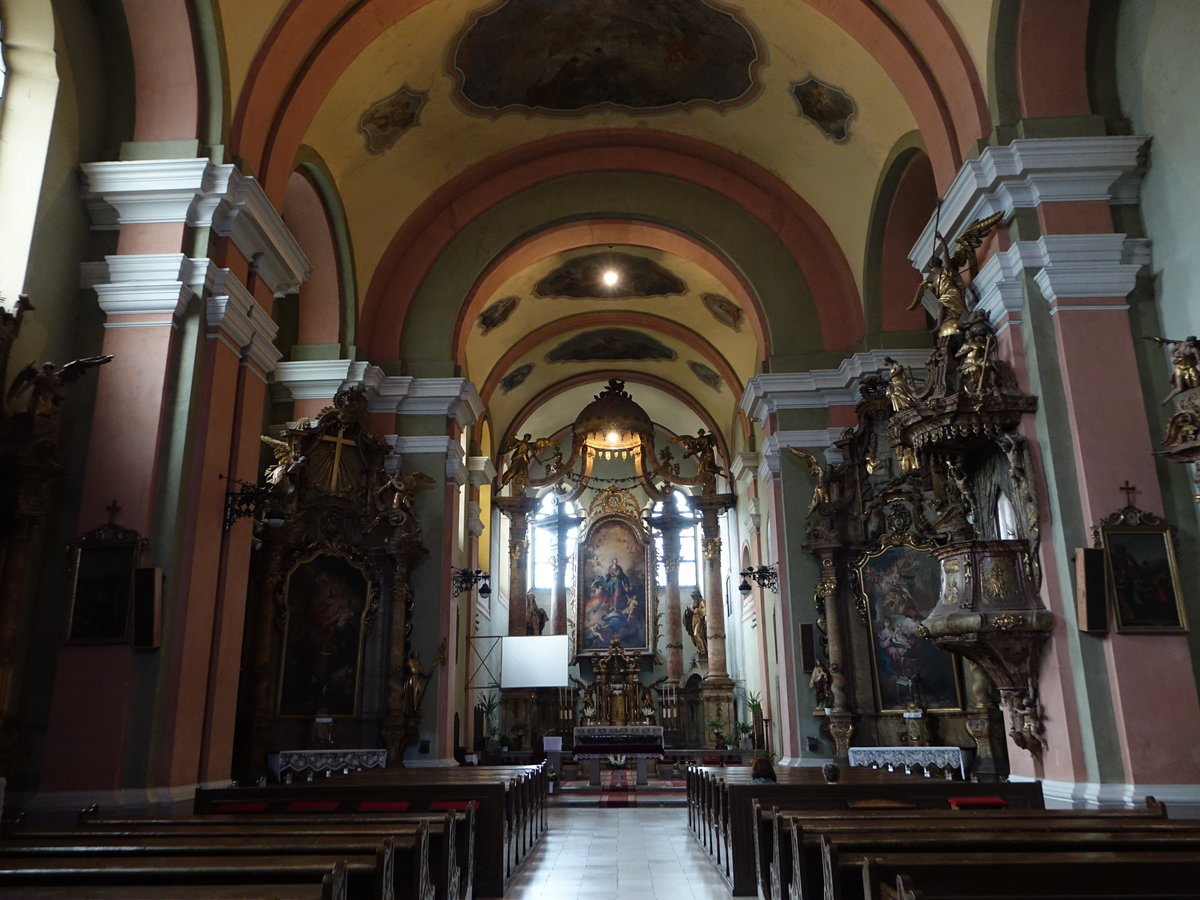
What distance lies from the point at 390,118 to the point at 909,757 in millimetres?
8930

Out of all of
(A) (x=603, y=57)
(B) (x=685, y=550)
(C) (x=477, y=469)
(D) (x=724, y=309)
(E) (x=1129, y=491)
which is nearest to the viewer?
(E) (x=1129, y=491)

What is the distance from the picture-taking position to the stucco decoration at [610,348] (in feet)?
61.1

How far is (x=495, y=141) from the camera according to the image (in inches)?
480

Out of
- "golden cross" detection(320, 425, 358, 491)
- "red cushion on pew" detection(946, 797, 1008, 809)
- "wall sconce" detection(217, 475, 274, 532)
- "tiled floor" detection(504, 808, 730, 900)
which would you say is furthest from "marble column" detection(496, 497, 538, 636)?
"red cushion on pew" detection(946, 797, 1008, 809)

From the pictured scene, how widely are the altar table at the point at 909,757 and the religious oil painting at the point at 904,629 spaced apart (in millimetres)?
555

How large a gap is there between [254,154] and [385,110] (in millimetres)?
3346

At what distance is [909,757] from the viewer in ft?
32.4

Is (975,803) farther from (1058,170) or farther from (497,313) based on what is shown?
(497,313)

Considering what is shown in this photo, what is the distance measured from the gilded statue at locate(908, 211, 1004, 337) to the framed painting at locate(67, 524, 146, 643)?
5702 millimetres

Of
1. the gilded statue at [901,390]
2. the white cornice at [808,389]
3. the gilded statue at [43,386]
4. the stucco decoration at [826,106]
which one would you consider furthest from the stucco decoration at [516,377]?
the gilded statue at [43,386]

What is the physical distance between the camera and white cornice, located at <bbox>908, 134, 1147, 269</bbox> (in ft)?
22.4

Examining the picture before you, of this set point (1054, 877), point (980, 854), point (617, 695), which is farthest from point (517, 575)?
point (1054, 877)

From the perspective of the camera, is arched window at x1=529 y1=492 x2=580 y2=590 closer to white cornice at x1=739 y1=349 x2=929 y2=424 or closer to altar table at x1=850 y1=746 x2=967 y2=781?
white cornice at x1=739 y1=349 x2=929 y2=424

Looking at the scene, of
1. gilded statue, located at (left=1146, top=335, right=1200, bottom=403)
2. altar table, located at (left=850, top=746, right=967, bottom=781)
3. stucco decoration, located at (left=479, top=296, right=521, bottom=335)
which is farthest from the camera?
stucco decoration, located at (left=479, top=296, right=521, bottom=335)
